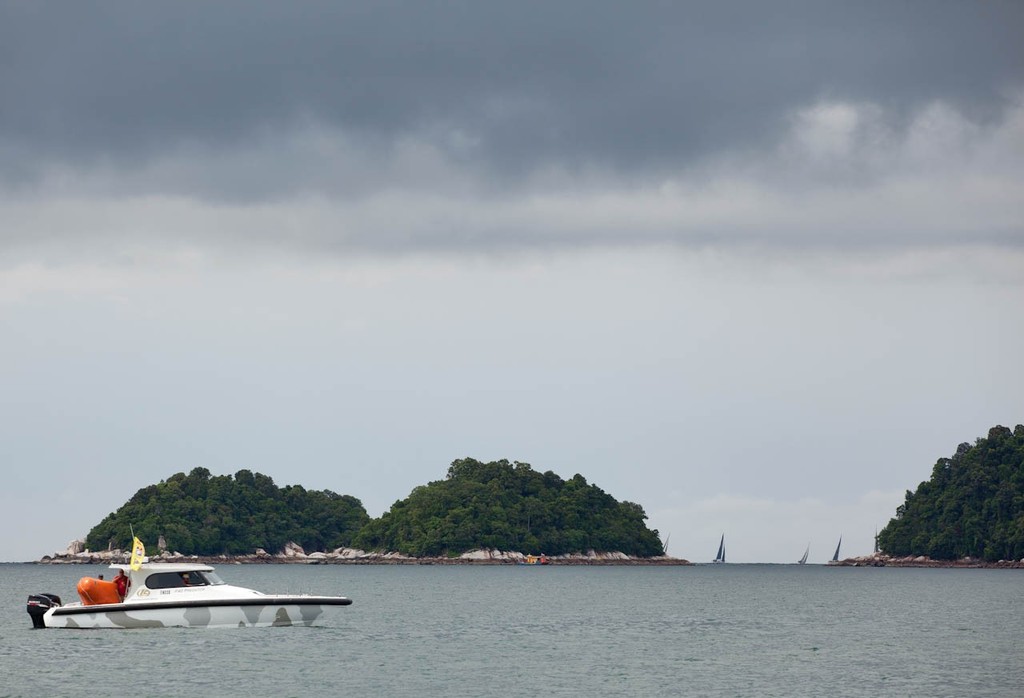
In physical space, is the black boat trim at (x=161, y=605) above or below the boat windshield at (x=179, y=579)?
below

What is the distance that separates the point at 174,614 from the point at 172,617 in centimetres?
22

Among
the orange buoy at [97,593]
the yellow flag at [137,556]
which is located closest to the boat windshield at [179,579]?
the yellow flag at [137,556]

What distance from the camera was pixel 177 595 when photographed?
258 feet

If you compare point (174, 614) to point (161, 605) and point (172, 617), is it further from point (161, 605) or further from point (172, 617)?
point (161, 605)

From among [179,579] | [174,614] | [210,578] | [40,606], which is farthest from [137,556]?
[40,606]

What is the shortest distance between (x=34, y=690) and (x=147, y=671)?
6.32 metres

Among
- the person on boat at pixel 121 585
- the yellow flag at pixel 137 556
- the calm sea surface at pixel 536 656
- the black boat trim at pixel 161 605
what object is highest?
the yellow flag at pixel 137 556

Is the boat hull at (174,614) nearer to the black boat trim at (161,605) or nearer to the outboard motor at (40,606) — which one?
the black boat trim at (161,605)

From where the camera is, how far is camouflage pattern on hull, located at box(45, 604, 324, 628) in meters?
77.2

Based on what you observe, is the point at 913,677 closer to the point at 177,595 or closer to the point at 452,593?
the point at 177,595

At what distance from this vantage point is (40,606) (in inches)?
3199

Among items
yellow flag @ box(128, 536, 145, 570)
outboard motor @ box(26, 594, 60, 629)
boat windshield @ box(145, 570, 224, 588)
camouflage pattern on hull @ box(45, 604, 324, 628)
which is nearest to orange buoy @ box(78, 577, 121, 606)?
camouflage pattern on hull @ box(45, 604, 324, 628)

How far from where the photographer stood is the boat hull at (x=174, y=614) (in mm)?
77125

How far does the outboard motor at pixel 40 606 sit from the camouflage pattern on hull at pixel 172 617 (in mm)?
2104
